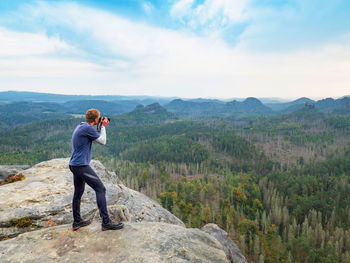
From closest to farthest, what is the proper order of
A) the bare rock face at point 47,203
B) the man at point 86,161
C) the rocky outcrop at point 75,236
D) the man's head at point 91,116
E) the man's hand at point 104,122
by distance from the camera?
the rocky outcrop at point 75,236
the man at point 86,161
the man's head at point 91,116
the man's hand at point 104,122
the bare rock face at point 47,203

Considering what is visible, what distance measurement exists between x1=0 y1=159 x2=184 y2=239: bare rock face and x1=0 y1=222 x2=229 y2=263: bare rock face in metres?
2.57

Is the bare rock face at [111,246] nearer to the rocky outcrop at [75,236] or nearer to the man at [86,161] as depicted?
the rocky outcrop at [75,236]

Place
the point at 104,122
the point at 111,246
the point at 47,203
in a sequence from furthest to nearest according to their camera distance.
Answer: the point at 47,203 → the point at 104,122 → the point at 111,246

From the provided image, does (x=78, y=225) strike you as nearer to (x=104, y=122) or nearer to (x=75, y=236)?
(x=75, y=236)

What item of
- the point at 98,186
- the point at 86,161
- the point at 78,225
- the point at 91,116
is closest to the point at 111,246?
the point at 78,225

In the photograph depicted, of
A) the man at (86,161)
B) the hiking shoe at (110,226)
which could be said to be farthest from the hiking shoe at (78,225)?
the hiking shoe at (110,226)

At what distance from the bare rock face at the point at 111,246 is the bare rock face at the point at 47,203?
2.57 m

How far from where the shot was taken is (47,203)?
1566 centimetres

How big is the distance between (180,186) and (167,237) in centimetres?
10939

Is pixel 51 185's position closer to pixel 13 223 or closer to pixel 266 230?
pixel 13 223

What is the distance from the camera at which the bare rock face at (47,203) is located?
547 inches

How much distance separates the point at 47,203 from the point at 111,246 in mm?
8309

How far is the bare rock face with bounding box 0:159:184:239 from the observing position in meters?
13.9

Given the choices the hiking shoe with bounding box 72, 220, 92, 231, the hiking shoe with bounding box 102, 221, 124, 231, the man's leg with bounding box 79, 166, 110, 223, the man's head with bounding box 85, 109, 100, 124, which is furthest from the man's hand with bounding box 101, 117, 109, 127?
the hiking shoe with bounding box 72, 220, 92, 231
